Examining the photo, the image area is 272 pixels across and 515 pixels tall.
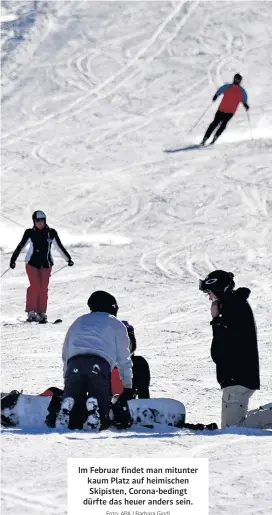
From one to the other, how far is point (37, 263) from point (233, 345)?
5989 millimetres

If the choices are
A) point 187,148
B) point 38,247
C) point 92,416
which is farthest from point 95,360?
point 187,148

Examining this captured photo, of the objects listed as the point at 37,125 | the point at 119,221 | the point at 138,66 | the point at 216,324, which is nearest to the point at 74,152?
the point at 37,125

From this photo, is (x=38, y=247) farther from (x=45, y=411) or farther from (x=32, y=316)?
(x=45, y=411)

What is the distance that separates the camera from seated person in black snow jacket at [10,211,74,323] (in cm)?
1310

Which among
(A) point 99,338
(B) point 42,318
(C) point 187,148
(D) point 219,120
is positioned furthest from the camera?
(C) point 187,148

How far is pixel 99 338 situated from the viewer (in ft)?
23.6

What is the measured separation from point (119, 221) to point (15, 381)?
382 inches

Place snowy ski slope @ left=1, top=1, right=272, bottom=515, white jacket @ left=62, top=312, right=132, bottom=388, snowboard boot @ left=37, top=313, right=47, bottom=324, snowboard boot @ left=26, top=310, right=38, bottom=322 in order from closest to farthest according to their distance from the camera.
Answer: snowy ski slope @ left=1, top=1, right=272, bottom=515, white jacket @ left=62, top=312, right=132, bottom=388, snowboard boot @ left=37, top=313, right=47, bottom=324, snowboard boot @ left=26, top=310, right=38, bottom=322

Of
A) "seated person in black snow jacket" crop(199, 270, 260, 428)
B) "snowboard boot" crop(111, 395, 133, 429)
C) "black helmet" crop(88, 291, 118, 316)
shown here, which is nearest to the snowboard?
"snowboard boot" crop(111, 395, 133, 429)

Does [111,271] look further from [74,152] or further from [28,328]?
[74,152]

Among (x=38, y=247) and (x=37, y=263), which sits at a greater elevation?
(x=38, y=247)

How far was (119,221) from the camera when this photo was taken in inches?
739

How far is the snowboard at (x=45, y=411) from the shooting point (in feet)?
23.4

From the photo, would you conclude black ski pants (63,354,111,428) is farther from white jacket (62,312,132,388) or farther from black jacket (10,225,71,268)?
black jacket (10,225,71,268)
